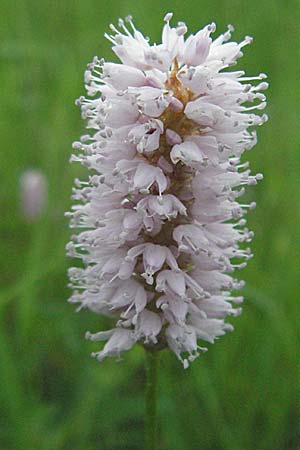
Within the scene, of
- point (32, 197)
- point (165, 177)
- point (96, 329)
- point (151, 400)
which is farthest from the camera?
point (32, 197)

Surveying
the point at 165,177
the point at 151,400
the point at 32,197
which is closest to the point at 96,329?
the point at 32,197

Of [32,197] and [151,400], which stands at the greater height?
[32,197]

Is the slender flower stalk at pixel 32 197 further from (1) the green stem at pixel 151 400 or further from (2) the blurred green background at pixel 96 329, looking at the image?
(1) the green stem at pixel 151 400

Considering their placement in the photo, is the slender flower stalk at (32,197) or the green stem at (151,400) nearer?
the green stem at (151,400)

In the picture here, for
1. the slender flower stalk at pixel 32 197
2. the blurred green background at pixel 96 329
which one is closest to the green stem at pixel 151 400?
the blurred green background at pixel 96 329

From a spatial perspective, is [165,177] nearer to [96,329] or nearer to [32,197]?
[96,329]

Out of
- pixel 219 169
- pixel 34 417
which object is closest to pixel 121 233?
pixel 219 169
